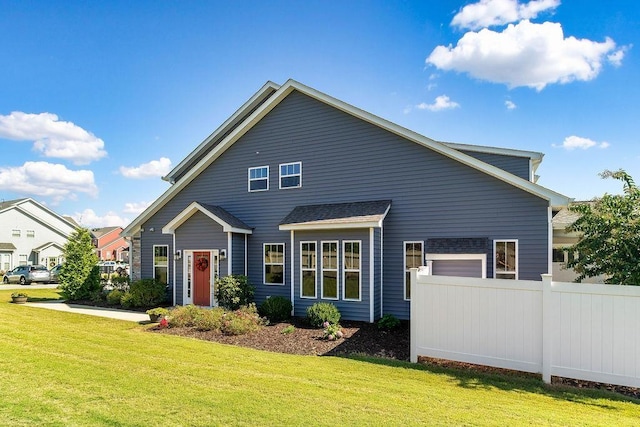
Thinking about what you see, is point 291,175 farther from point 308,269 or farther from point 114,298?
point 114,298

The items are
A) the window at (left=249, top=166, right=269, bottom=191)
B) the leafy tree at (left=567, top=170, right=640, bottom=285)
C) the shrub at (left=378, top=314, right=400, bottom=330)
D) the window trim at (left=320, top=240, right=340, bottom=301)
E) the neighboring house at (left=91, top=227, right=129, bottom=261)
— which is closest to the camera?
the leafy tree at (left=567, top=170, right=640, bottom=285)

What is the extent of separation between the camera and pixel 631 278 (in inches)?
304

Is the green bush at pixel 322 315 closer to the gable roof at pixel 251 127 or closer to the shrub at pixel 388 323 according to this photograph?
the shrub at pixel 388 323

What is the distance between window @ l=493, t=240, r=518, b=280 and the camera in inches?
451

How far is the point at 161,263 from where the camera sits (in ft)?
57.2

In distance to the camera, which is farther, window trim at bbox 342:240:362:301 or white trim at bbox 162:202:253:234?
white trim at bbox 162:202:253:234

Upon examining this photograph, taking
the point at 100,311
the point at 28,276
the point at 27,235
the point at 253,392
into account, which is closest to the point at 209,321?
the point at 253,392

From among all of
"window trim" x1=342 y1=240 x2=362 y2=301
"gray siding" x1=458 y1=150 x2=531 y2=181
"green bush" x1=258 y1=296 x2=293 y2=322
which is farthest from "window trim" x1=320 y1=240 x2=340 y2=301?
"gray siding" x1=458 y1=150 x2=531 y2=181

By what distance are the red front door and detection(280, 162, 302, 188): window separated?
435cm

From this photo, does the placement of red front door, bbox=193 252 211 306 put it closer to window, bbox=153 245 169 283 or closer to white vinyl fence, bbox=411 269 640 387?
window, bbox=153 245 169 283

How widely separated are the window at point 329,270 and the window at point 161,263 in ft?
26.8

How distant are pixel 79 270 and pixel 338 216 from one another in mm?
13767

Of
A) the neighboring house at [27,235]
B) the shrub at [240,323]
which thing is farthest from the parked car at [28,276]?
the shrub at [240,323]

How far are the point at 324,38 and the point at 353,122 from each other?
314 cm
